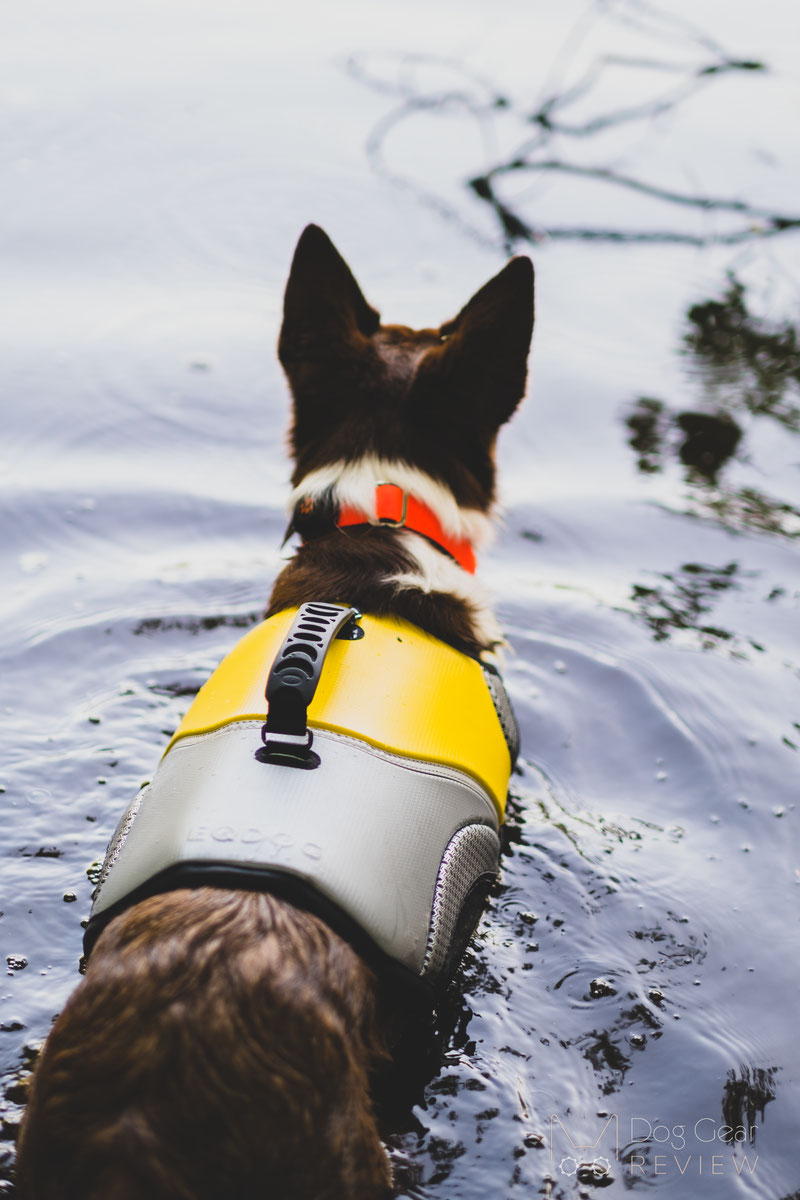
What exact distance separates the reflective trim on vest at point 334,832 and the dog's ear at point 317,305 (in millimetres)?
1290

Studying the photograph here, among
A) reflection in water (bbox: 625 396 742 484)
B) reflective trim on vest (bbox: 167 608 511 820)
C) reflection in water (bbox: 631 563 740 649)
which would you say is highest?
reflective trim on vest (bbox: 167 608 511 820)

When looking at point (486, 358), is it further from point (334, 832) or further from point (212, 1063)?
point (212, 1063)

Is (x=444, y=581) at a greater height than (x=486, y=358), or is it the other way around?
(x=486, y=358)

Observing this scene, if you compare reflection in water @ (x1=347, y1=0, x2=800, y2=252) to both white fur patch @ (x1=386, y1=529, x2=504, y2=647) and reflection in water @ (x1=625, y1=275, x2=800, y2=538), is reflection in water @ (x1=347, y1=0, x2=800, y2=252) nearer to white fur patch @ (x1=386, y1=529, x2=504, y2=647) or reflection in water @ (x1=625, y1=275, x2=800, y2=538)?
reflection in water @ (x1=625, y1=275, x2=800, y2=538)

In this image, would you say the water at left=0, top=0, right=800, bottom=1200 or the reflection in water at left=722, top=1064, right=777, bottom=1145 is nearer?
the reflection in water at left=722, top=1064, right=777, bottom=1145

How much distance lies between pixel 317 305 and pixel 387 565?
0.81m

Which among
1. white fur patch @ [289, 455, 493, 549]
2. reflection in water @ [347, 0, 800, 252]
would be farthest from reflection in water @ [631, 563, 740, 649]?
reflection in water @ [347, 0, 800, 252]

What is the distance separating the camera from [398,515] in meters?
3.03

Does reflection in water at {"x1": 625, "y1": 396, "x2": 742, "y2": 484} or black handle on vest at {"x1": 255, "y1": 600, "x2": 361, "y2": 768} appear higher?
black handle on vest at {"x1": 255, "y1": 600, "x2": 361, "y2": 768}

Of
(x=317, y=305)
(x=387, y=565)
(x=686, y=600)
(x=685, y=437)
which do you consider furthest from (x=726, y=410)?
(x=387, y=565)

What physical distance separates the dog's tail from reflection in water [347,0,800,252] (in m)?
5.96

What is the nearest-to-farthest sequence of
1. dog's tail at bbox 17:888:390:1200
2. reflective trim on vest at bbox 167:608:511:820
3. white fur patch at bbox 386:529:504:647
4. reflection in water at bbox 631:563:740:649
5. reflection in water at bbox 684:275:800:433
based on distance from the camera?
1. dog's tail at bbox 17:888:390:1200
2. reflective trim on vest at bbox 167:608:511:820
3. white fur patch at bbox 386:529:504:647
4. reflection in water at bbox 631:563:740:649
5. reflection in water at bbox 684:275:800:433

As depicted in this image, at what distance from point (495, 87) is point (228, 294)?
3361 mm

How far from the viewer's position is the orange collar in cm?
302
